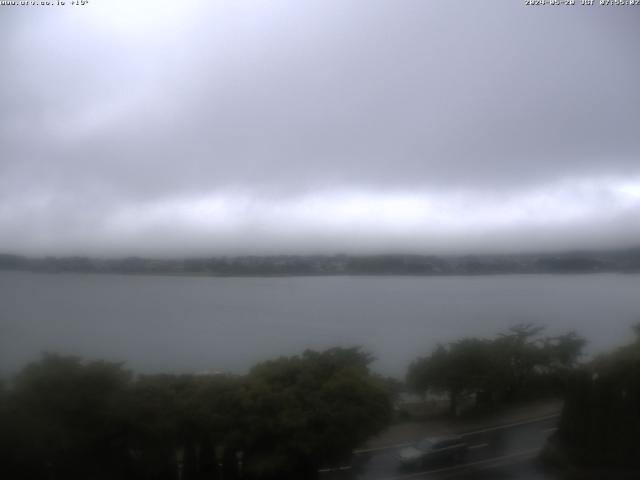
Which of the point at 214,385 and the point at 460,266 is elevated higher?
the point at 460,266

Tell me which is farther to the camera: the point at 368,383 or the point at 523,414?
the point at 523,414

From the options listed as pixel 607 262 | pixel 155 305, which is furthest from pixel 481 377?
pixel 155 305

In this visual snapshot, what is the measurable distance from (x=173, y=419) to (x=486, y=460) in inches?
53.0

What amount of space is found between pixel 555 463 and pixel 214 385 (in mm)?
1550

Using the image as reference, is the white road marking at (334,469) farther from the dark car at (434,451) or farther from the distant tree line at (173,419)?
A: the dark car at (434,451)

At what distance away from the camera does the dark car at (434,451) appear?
236cm

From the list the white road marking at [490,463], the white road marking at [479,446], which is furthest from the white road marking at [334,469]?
the white road marking at [479,446]

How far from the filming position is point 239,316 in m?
2.32

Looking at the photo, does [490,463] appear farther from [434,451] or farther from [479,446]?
[434,451]

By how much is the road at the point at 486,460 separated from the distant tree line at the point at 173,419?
6.6 inches

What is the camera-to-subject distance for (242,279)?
2.31 m

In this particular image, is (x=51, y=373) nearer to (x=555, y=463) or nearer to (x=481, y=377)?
(x=481, y=377)

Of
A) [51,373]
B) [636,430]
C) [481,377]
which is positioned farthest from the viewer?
[636,430]

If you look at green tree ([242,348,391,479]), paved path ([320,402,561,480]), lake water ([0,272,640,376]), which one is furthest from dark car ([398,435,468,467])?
lake water ([0,272,640,376])
